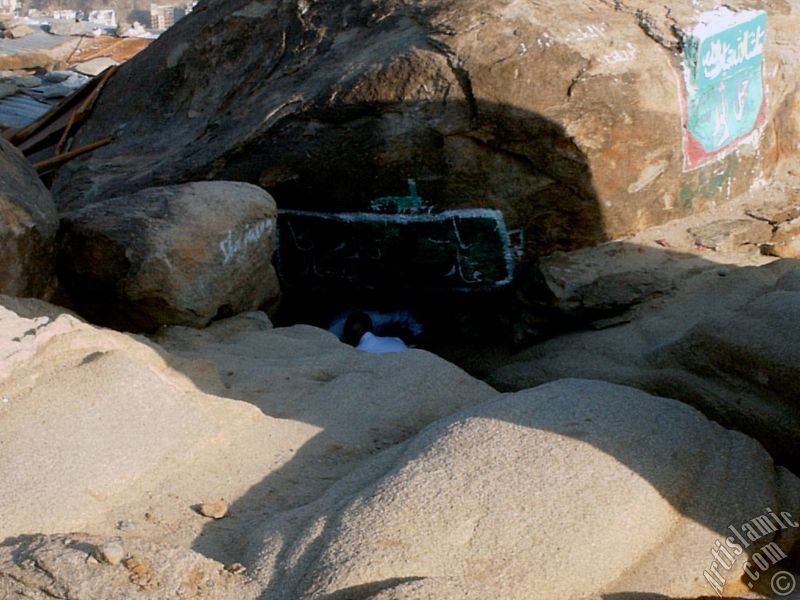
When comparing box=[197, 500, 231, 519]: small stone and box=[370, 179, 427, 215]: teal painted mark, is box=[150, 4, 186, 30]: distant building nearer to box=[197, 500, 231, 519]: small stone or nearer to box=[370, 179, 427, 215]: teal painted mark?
box=[370, 179, 427, 215]: teal painted mark

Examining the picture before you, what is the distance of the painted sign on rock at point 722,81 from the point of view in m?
4.82

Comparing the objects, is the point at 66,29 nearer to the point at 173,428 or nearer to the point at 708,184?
the point at 708,184

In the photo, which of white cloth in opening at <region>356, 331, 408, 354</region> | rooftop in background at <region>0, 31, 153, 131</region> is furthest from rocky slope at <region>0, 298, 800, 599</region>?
rooftop in background at <region>0, 31, 153, 131</region>

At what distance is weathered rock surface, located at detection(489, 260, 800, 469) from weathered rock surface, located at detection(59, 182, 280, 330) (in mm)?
1207

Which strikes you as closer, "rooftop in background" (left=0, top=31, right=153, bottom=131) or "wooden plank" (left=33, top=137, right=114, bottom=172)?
"wooden plank" (left=33, top=137, right=114, bottom=172)

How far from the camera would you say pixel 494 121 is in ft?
15.1

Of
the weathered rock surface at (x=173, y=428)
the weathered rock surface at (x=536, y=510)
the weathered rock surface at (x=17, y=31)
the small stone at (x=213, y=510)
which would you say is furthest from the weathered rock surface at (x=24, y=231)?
the weathered rock surface at (x=17, y=31)

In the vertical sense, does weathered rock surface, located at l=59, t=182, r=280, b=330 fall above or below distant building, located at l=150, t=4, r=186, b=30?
above

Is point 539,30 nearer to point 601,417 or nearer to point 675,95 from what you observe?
point 675,95

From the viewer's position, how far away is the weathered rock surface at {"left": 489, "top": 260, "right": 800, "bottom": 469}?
9.92 ft

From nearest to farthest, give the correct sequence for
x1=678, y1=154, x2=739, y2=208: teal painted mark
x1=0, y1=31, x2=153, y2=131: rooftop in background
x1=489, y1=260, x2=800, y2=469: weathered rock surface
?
x1=489, y1=260, x2=800, y2=469: weathered rock surface → x1=678, y1=154, x2=739, y2=208: teal painted mark → x1=0, y1=31, x2=153, y2=131: rooftop in background

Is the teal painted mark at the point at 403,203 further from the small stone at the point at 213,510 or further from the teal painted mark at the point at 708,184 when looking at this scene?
the small stone at the point at 213,510

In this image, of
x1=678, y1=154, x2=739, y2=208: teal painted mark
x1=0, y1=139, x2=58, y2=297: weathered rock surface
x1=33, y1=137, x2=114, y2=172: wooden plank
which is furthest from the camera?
x1=33, y1=137, x2=114, y2=172: wooden plank

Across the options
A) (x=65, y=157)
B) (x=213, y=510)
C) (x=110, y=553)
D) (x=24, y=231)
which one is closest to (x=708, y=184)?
(x=24, y=231)
